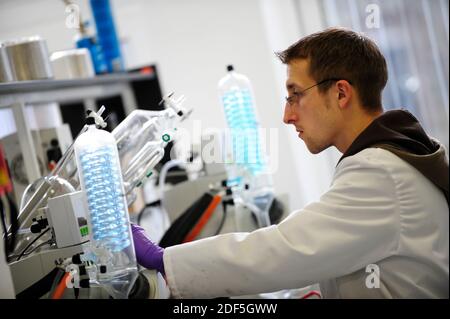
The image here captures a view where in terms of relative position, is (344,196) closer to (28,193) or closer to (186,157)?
(28,193)

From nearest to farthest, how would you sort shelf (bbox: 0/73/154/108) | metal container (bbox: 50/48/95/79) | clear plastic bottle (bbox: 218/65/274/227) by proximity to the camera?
shelf (bbox: 0/73/154/108)
clear plastic bottle (bbox: 218/65/274/227)
metal container (bbox: 50/48/95/79)

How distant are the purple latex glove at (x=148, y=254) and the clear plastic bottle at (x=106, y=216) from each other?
2cm

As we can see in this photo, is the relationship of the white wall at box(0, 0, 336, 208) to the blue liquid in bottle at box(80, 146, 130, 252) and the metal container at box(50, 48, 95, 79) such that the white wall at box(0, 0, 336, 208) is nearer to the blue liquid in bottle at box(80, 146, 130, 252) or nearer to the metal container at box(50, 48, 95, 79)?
the metal container at box(50, 48, 95, 79)

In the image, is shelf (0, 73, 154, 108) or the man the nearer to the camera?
the man

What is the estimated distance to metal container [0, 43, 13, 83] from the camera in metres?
1.82

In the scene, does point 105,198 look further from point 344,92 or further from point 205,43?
point 205,43

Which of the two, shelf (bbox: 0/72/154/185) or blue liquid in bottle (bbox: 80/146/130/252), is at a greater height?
shelf (bbox: 0/72/154/185)

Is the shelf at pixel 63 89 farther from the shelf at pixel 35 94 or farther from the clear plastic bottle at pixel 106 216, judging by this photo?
the clear plastic bottle at pixel 106 216

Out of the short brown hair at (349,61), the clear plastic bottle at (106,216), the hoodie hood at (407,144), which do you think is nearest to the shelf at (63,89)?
the clear plastic bottle at (106,216)

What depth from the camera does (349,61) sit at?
4.26 ft

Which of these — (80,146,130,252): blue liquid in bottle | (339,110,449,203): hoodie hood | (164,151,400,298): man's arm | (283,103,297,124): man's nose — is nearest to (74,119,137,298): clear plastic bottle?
(80,146,130,252): blue liquid in bottle

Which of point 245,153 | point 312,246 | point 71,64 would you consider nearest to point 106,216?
point 312,246

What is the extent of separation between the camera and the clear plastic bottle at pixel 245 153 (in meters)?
2.10

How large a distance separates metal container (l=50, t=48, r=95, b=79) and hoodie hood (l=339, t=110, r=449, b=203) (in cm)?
147
